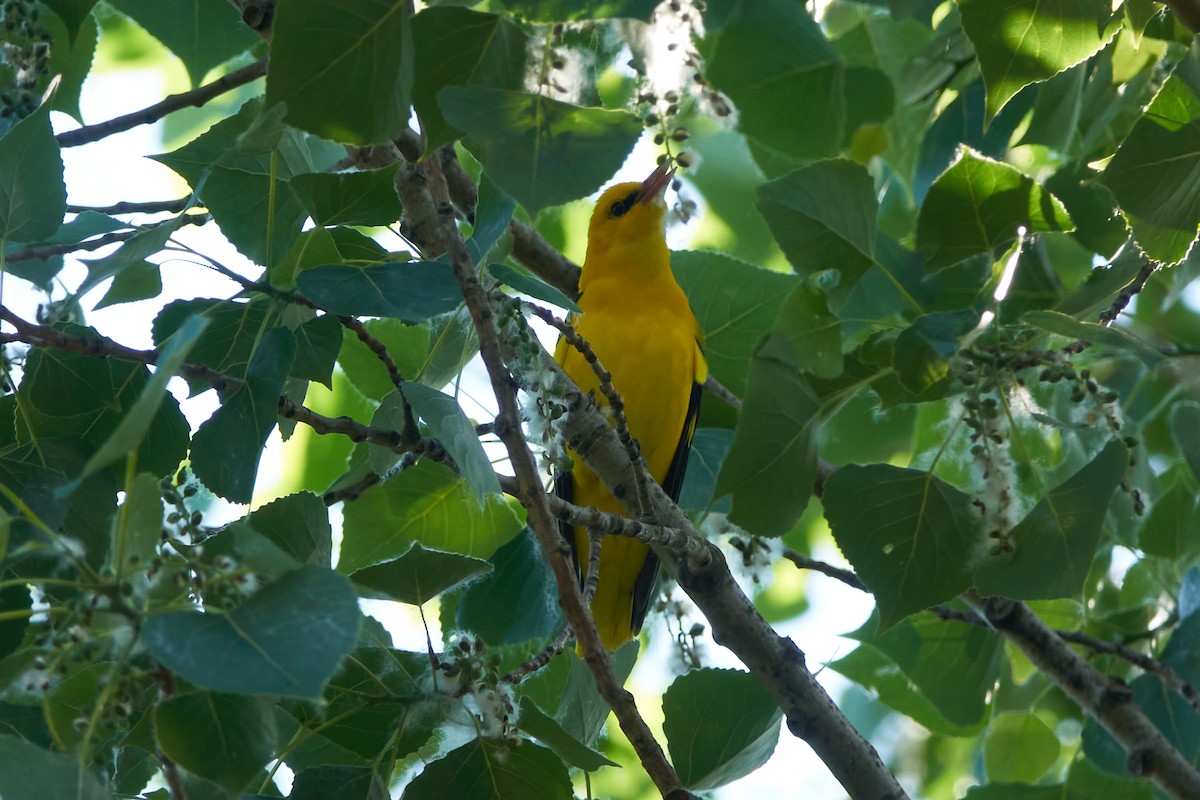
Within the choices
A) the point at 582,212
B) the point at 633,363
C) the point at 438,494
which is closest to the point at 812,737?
the point at 438,494

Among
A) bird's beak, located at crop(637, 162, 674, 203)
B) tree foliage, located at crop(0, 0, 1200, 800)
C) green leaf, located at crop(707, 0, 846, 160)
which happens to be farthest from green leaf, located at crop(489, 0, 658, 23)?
bird's beak, located at crop(637, 162, 674, 203)

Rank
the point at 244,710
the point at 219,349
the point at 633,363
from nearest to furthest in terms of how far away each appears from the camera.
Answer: the point at 244,710, the point at 219,349, the point at 633,363

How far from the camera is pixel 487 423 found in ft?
7.41

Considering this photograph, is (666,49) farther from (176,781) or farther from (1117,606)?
(1117,606)

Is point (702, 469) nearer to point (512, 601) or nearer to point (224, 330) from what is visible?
point (512, 601)

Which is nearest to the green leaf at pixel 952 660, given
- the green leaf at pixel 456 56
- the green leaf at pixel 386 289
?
the green leaf at pixel 386 289

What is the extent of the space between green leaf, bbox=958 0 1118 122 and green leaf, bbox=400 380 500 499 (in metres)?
0.84

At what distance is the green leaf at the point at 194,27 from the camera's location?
2590 mm

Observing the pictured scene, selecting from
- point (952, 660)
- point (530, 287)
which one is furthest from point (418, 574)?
point (952, 660)

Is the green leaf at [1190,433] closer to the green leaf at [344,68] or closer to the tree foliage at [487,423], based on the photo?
the tree foliage at [487,423]

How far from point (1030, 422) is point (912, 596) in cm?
37

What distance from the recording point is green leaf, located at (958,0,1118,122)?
66.5 inches

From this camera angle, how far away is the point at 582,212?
4836mm

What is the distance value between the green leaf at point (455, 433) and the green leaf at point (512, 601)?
58 centimetres
